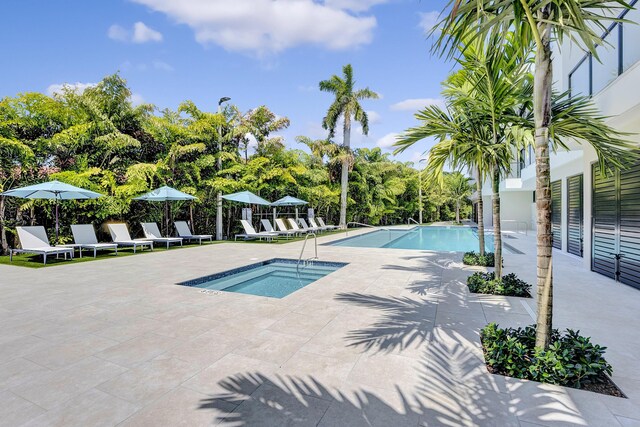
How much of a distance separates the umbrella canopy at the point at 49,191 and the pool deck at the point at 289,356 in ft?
12.4

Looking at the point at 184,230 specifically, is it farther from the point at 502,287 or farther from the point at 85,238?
the point at 502,287

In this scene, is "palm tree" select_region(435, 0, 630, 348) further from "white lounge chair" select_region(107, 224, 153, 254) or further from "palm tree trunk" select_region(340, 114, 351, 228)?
"palm tree trunk" select_region(340, 114, 351, 228)

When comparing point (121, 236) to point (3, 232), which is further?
point (121, 236)

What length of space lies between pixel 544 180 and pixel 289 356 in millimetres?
3089

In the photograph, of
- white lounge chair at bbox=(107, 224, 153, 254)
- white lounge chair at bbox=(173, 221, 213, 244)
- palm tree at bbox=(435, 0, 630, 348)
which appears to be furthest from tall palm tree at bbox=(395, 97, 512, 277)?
white lounge chair at bbox=(173, 221, 213, 244)

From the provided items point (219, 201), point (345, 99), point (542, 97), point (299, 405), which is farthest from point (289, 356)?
point (345, 99)

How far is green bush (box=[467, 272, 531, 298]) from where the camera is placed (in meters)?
5.46

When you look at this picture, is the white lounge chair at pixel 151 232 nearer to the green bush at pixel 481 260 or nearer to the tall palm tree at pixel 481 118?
the tall palm tree at pixel 481 118

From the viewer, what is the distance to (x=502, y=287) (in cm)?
554

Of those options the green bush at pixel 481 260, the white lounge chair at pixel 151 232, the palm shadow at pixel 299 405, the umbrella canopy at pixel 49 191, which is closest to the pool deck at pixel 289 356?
the palm shadow at pixel 299 405

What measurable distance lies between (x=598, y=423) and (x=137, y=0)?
1342cm

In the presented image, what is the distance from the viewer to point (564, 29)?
2861 millimetres

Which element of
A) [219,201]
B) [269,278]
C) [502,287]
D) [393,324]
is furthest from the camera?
[219,201]

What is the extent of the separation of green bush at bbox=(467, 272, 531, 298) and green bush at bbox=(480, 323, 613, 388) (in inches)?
93.6
